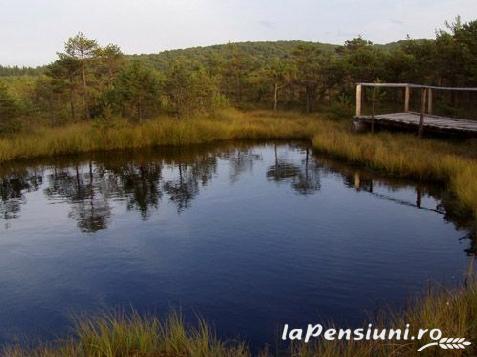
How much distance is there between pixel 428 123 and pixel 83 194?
1391 centimetres

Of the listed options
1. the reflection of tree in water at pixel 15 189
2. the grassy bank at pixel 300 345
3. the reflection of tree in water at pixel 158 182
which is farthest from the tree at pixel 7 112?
the grassy bank at pixel 300 345

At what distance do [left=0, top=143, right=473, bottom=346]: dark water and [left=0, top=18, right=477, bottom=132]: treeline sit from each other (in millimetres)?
10413

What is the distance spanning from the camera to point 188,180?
18031 millimetres

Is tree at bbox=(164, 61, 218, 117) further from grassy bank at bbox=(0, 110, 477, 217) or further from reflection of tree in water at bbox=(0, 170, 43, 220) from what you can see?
reflection of tree in water at bbox=(0, 170, 43, 220)

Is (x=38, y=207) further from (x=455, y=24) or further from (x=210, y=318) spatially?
(x=455, y=24)

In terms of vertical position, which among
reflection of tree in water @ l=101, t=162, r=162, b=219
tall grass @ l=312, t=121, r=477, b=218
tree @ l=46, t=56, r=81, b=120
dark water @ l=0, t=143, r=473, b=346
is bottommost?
dark water @ l=0, t=143, r=473, b=346

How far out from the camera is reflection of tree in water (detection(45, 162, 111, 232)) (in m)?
13.2

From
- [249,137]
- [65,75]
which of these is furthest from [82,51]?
[249,137]

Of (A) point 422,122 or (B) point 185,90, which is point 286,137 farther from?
(A) point 422,122

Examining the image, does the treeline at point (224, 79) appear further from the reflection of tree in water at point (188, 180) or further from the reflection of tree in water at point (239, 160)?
the reflection of tree in water at point (188, 180)

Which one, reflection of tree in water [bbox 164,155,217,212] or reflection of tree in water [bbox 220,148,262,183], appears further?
reflection of tree in water [bbox 220,148,262,183]

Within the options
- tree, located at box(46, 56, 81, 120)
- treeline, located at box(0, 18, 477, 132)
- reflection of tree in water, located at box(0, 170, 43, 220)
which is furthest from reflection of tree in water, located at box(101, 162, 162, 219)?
tree, located at box(46, 56, 81, 120)

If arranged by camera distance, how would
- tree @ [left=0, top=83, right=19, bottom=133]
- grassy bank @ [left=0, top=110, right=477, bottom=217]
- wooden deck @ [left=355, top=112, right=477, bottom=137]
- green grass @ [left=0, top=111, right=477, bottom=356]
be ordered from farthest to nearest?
tree @ [left=0, top=83, right=19, bottom=133], wooden deck @ [left=355, top=112, right=477, bottom=137], grassy bank @ [left=0, top=110, right=477, bottom=217], green grass @ [left=0, top=111, right=477, bottom=356]

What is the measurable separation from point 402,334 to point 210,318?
9.97ft
